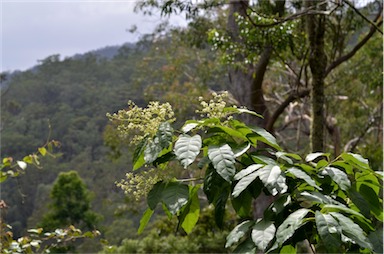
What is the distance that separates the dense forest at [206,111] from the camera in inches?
37.2

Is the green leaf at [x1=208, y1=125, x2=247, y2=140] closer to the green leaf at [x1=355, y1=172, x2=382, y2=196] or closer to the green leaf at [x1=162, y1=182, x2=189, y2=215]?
the green leaf at [x1=162, y1=182, x2=189, y2=215]

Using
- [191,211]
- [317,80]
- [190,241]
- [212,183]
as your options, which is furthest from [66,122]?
[212,183]

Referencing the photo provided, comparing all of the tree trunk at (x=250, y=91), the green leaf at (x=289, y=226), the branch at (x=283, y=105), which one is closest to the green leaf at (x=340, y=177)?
the green leaf at (x=289, y=226)

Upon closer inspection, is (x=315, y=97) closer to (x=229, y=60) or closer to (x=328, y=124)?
(x=229, y=60)

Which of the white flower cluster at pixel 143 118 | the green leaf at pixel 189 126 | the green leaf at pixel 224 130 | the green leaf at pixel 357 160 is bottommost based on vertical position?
the green leaf at pixel 357 160

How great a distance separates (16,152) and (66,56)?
18.4ft

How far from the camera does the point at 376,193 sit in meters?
0.98

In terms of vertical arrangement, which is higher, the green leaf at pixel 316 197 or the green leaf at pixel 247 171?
the green leaf at pixel 247 171

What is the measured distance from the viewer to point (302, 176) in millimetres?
849

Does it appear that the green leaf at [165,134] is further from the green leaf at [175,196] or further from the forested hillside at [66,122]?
the forested hillside at [66,122]

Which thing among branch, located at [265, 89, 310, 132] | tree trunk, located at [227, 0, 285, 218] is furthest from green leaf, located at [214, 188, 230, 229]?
tree trunk, located at [227, 0, 285, 218]

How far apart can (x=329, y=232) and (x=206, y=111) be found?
0.30 m

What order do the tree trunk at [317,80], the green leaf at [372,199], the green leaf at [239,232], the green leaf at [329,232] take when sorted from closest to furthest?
the green leaf at [329,232] → the green leaf at [239,232] → the green leaf at [372,199] → the tree trunk at [317,80]

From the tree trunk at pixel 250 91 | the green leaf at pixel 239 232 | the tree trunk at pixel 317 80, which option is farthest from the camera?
the tree trunk at pixel 250 91
